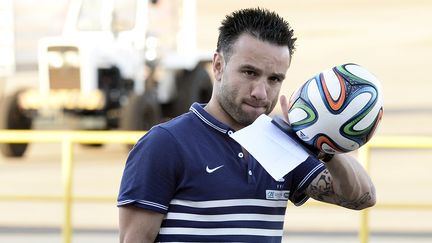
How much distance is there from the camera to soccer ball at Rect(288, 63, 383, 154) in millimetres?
3000

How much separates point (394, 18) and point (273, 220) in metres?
26.1

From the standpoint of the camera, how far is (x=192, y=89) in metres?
15.1

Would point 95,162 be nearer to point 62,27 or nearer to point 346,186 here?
point 62,27

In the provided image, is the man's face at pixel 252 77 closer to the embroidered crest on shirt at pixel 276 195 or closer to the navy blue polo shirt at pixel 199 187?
the navy blue polo shirt at pixel 199 187

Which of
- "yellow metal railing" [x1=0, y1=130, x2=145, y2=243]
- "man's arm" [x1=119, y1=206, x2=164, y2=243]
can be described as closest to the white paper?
"man's arm" [x1=119, y1=206, x2=164, y2=243]

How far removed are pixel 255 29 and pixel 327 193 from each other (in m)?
0.54

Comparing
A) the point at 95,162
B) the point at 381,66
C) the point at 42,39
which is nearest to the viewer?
the point at 95,162

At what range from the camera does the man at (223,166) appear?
3129 millimetres

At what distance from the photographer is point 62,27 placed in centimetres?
1558

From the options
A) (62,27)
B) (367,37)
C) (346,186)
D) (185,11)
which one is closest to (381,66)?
(367,37)

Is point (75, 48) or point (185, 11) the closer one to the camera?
point (75, 48)

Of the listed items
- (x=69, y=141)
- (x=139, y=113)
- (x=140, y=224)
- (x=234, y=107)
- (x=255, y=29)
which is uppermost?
(x=255, y=29)

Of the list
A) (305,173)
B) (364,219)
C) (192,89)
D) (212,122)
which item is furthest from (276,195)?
(192,89)

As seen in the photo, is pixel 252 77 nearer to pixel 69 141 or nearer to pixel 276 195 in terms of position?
pixel 276 195
